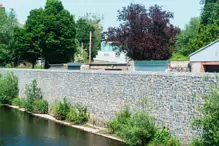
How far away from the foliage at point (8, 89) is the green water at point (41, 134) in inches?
194

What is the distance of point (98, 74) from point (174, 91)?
4652 mm

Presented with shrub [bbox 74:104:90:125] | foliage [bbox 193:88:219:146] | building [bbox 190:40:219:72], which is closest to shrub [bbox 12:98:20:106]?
shrub [bbox 74:104:90:125]

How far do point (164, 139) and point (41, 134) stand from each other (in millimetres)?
5970

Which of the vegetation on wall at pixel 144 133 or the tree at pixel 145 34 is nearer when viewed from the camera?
the vegetation on wall at pixel 144 133

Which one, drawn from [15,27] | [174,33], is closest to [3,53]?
[15,27]

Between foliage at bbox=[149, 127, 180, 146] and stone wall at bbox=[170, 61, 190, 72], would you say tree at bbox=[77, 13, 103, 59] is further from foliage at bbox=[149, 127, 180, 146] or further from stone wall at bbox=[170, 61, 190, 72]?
foliage at bbox=[149, 127, 180, 146]

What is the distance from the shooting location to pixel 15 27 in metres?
33.6

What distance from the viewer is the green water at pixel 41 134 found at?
36.7 ft

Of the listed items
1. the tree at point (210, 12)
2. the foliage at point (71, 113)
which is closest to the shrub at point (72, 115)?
the foliage at point (71, 113)

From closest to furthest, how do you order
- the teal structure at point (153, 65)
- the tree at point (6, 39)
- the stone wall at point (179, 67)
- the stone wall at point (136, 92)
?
the stone wall at point (136, 92) < the teal structure at point (153, 65) < the stone wall at point (179, 67) < the tree at point (6, 39)

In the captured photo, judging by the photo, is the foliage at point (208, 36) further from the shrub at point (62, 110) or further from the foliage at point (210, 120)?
the foliage at point (210, 120)

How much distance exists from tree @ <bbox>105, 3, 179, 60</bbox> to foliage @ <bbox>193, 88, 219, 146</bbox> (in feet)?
38.1

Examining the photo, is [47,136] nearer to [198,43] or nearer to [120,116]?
[120,116]

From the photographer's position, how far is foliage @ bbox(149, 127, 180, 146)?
29.9 ft
